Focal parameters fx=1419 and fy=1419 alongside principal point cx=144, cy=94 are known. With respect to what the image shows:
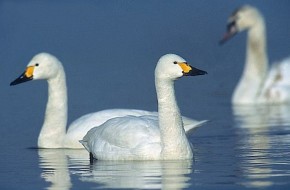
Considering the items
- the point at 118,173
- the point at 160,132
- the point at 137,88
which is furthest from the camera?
the point at 137,88

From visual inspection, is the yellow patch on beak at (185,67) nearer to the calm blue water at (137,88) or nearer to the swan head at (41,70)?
the calm blue water at (137,88)

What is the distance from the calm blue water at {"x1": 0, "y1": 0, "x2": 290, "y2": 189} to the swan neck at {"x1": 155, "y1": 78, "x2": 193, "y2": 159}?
0.48ft

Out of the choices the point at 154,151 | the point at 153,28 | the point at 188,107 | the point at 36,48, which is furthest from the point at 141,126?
the point at 153,28

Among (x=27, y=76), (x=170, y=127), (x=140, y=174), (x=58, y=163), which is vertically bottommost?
(x=140, y=174)

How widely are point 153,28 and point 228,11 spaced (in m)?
2.32

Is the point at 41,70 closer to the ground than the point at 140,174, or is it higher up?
higher up

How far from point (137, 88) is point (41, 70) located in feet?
19.3

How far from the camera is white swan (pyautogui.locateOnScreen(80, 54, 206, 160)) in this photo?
13234 mm

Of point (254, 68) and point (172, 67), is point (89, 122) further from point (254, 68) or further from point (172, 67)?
point (254, 68)

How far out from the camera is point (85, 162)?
13844 mm

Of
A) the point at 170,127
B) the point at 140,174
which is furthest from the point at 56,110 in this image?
the point at 140,174

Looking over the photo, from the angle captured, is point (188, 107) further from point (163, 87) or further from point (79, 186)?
point (79, 186)

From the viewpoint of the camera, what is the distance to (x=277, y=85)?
902 inches

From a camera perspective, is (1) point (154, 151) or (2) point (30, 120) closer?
(1) point (154, 151)
